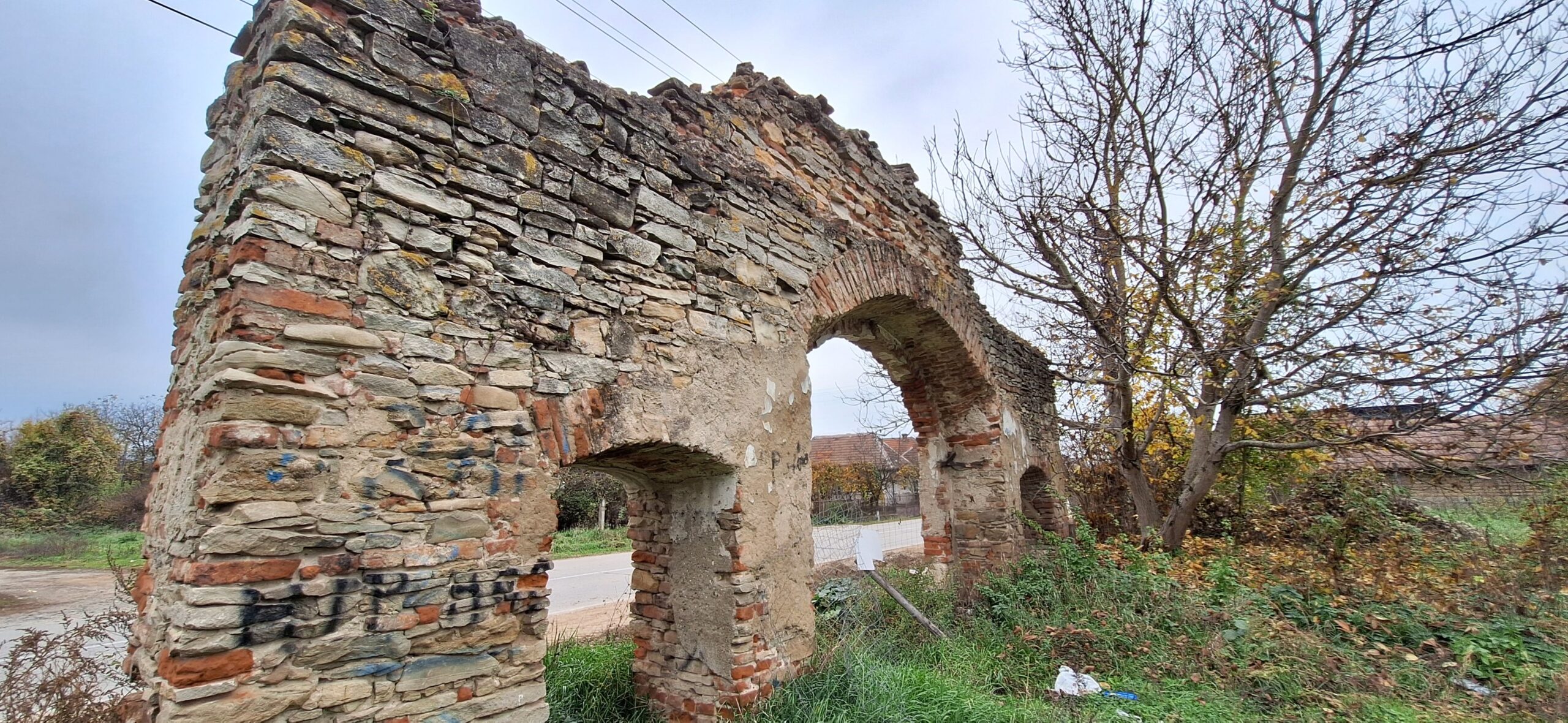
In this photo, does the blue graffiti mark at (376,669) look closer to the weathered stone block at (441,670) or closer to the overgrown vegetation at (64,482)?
the weathered stone block at (441,670)

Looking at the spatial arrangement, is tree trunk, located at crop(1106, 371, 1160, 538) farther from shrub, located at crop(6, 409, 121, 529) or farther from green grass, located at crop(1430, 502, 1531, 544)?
shrub, located at crop(6, 409, 121, 529)

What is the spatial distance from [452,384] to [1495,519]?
10664mm

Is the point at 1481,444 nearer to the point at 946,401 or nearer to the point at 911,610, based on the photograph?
the point at 946,401

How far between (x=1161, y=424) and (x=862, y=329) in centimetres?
455

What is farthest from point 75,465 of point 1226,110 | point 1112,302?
Answer: point 1226,110

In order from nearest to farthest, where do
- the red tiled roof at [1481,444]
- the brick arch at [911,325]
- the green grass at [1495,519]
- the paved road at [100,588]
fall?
1. the brick arch at [911,325]
2. the red tiled roof at [1481,444]
3. the green grass at [1495,519]
4. the paved road at [100,588]

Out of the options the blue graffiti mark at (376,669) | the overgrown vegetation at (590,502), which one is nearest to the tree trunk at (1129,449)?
the blue graffiti mark at (376,669)

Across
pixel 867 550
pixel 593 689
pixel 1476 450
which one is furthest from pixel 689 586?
pixel 1476 450

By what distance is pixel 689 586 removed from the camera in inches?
160

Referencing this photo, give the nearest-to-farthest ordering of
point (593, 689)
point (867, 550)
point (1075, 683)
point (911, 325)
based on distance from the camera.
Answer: point (593, 689) < point (1075, 683) < point (867, 550) < point (911, 325)

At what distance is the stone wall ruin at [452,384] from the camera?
231 centimetres

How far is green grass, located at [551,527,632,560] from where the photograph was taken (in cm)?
→ 1527

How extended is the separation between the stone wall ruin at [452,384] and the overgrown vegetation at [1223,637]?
0.75 m

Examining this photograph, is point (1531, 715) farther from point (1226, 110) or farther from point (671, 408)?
point (1226, 110)
